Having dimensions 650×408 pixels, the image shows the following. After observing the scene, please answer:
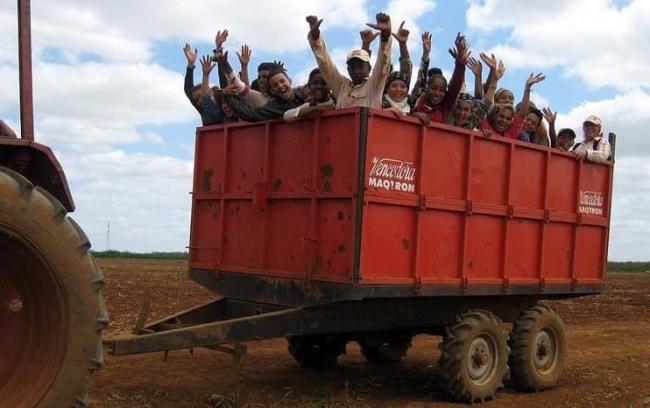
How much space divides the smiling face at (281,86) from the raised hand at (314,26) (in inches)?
27.0

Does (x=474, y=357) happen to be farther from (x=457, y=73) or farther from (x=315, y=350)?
(x=457, y=73)

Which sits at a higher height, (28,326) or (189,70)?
(189,70)

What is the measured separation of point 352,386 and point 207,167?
2728 millimetres

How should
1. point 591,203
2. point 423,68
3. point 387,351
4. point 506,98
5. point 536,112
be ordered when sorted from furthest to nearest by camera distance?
1. point 387,351
2. point 536,112
3. point 591,203
4. point 506,98
5. point 423,68

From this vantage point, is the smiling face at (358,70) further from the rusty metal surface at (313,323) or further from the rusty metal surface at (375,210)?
the rusty metal surface at (313,323)

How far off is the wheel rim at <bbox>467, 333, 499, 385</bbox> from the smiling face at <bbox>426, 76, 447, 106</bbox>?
7.89ft

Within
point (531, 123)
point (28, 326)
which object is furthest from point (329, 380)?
point (28, 326)

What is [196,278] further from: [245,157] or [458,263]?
[458,263]

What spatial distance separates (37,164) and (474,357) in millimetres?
4584

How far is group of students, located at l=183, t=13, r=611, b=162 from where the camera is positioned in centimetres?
663

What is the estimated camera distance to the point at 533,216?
7.90 metres

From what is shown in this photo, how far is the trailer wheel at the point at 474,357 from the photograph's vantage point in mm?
7062

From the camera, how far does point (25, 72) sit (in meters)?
4.64

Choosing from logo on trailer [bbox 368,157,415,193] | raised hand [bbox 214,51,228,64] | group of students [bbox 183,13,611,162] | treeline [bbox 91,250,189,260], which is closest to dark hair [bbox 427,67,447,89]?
group of students [bbox 183,13,611,162]
